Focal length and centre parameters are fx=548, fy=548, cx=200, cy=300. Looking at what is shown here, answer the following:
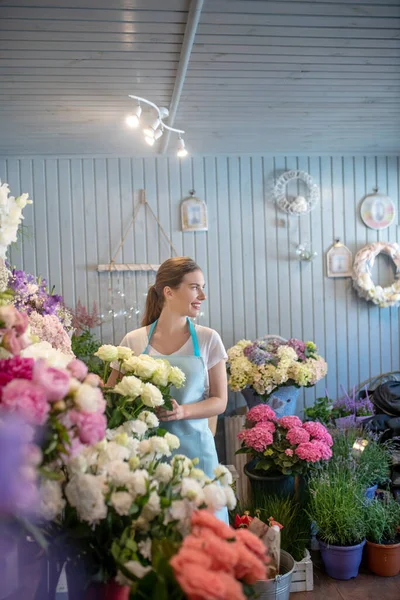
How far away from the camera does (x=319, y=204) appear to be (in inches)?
194

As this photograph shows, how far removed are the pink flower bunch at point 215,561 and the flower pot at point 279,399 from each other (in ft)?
9.76

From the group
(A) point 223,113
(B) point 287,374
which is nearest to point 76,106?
(A) point 223,113

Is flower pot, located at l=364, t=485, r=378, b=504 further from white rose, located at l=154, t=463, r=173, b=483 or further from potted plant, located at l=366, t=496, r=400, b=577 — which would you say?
white rose, located at l=154, t=463, r=173, b=483

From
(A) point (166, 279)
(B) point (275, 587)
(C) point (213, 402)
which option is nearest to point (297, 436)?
(B) point (275, 587)

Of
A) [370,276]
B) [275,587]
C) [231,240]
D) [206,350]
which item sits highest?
[231,240]

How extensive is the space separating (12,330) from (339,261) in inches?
166

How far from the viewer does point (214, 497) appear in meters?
1.12

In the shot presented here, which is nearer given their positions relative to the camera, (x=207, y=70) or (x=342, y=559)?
(x=207, y=70)

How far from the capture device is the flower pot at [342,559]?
3062mm

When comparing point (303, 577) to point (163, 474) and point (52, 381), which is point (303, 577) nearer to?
point (163, 474)

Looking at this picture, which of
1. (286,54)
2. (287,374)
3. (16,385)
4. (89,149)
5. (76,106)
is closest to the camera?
(16,385)

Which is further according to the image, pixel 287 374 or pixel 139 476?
pixel 287 374

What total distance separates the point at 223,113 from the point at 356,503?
259 cm

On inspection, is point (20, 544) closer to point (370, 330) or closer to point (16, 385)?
point (16, 385)
